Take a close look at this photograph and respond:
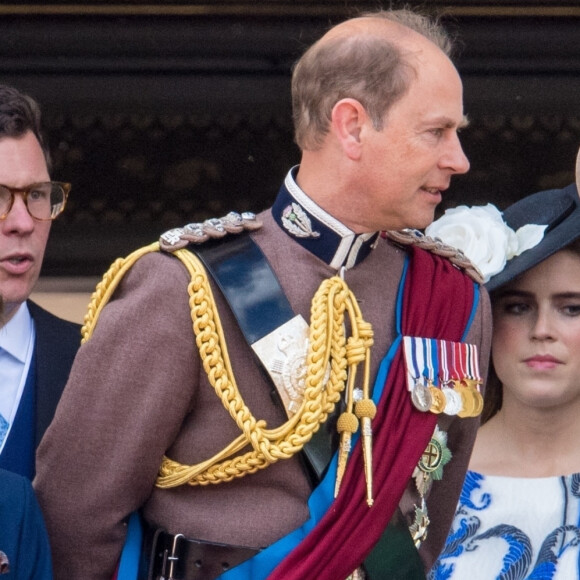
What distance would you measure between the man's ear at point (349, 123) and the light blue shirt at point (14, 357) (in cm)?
69

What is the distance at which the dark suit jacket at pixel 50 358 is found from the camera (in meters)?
2.91

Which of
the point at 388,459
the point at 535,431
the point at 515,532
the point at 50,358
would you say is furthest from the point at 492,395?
the point at 50,358

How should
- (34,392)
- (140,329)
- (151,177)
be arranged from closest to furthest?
(140,329)
(34,392)
(151,177)

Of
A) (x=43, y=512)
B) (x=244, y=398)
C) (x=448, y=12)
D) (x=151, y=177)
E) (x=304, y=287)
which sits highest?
(x=448, y=12)

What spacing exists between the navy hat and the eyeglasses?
774mm

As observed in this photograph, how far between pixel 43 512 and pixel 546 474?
3.41 ft

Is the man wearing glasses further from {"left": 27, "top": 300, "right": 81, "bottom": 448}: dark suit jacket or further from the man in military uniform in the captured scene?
the man in military uniform

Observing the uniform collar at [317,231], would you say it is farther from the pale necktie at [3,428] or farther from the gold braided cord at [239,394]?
the pale necktie at [3,428]

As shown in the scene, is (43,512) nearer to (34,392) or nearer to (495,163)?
(34,392)

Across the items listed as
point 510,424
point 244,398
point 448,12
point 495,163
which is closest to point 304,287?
point 244,398

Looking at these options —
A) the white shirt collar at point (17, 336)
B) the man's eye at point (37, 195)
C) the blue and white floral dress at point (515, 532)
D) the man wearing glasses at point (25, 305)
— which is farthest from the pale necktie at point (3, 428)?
the blue and white floral dress at point (515, 532)

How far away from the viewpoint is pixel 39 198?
9.64 feet

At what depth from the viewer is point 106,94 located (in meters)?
4.06

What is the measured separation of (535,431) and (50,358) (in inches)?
36.0
